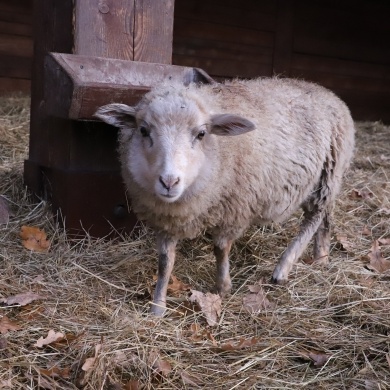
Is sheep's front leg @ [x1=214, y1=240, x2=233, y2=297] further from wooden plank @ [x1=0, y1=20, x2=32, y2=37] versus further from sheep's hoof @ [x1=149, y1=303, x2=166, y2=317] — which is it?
wooden plank @ [x1=0, y1=20, x2=32, y2=37]

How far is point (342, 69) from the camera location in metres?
9.12

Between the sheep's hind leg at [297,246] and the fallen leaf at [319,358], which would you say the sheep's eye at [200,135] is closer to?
the sheep's hind leg at [297,246]

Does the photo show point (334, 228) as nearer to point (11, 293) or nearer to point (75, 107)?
point (75, 107)

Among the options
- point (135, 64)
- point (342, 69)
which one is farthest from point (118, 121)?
point (342, 69)

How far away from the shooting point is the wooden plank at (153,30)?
3.80 m

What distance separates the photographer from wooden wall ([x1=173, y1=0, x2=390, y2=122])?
26.2ft

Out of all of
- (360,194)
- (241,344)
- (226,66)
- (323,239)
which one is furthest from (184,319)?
(226,66)

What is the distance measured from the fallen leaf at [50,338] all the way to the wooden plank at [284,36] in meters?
6.44

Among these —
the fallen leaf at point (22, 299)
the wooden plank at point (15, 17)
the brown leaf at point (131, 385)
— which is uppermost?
the wooden plank at point (15, 17)

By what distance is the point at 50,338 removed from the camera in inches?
100

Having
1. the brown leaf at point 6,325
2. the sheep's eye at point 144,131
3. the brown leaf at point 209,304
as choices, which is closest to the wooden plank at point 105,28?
the sheep's eye at point 144,131

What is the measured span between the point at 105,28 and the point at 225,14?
4700 mm

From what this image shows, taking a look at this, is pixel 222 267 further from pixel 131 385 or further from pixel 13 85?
pixel 13 85

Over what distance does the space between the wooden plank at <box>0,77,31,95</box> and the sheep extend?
392 centimetres
